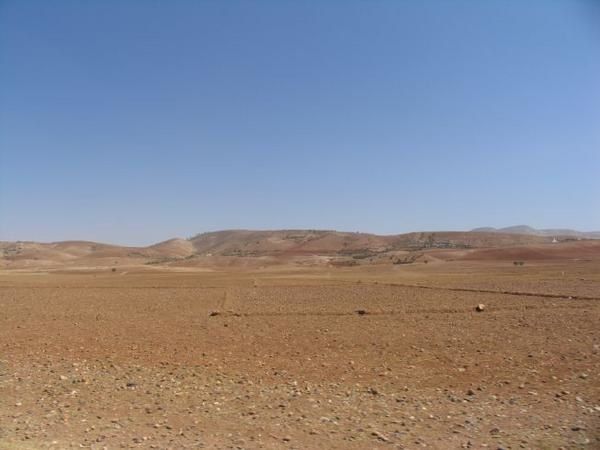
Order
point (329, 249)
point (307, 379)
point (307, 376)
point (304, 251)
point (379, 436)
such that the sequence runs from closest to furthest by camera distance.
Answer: point (379, 436), point (307, 379), point (307, 376), point (304, 251), point (329, 249)

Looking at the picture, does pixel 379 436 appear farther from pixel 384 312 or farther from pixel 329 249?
pixel 329 249

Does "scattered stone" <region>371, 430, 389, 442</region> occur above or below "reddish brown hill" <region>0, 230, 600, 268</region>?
below

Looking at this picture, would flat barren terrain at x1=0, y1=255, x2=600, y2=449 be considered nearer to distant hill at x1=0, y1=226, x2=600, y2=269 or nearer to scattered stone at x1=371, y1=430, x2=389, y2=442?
scattered stone at x1=371, y1=430, x2=389, y2=442

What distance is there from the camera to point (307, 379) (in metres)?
9.91

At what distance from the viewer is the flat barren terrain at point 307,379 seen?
7059mm

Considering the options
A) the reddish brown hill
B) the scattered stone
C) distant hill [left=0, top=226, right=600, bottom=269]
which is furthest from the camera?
distant hill [left=0, top=226, right=600, bottom=269]

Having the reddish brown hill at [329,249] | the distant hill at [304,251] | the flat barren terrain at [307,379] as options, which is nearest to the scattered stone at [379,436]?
the flat barren terrain at [307,379]

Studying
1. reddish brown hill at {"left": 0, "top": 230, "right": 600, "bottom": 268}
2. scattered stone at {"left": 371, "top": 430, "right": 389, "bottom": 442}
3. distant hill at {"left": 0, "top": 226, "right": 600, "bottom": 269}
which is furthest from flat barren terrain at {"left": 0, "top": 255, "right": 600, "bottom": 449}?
reddish brown hill at {"left": 0, "top": 230, "right": 600, "bottom": 268}

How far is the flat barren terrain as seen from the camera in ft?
23.2

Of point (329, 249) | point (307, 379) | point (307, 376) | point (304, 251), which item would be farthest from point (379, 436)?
point (329, 249)

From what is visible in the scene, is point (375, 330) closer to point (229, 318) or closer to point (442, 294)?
point (229, 318)

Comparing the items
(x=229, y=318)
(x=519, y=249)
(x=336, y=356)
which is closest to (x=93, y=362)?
(x=336, y=356)

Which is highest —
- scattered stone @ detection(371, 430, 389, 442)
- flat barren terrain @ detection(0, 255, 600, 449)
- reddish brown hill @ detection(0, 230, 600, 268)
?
reddish brown hill @ detection(0, 230, 600, 268)

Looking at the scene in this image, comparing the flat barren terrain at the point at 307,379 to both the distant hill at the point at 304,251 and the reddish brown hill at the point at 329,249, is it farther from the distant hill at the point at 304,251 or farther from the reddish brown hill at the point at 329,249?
the reddish brown hill at the point at 329,249
